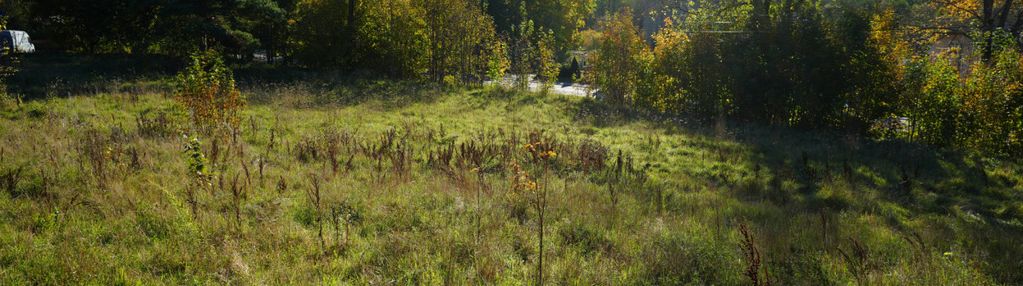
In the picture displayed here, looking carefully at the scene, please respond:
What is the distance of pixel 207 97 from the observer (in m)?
8.58

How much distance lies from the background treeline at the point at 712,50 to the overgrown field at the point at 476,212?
2.03m

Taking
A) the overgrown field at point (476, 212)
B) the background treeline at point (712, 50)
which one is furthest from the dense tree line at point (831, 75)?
the overgrown field at point (476, 212)

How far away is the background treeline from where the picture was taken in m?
10.9

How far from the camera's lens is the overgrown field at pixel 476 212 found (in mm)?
3689

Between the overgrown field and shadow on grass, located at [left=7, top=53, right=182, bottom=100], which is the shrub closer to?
the overgrown field

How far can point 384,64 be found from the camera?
65.6 feet

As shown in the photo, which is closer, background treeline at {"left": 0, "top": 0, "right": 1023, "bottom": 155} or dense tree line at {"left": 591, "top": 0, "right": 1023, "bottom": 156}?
dense tree line at {"left": 591, "top": 0, "right": 1023, "bottom": 156}

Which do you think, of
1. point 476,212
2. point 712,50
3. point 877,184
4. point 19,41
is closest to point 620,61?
point 712,50

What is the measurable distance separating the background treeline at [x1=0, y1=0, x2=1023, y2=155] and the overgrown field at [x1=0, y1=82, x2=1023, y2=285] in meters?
2.03

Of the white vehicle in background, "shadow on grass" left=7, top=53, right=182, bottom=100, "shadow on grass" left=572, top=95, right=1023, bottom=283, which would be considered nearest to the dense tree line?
"shadow on grass" left=572, top=95, right=1023, bottom=283

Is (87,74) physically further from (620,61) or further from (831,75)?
(831,75)

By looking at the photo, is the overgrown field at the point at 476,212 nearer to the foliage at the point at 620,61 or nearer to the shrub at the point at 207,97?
the shrub at the point at 207,97

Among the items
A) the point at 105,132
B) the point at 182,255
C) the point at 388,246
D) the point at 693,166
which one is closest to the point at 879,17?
the point at 693,166

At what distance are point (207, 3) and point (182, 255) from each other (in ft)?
50.5
